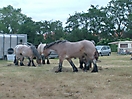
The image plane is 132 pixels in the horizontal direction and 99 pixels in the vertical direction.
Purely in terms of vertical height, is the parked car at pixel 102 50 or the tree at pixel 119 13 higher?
the tree at pixel 119 13

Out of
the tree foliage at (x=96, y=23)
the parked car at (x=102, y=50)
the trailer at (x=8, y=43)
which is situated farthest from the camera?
the tree foliage at (x=96, y=23)

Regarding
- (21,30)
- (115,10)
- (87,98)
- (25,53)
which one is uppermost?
(115,10)

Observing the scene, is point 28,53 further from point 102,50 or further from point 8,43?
point 102,50

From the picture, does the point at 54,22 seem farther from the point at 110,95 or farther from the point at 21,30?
the point at 110,95

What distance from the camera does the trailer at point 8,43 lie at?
2388cm

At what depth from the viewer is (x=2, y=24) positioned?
53281 mm

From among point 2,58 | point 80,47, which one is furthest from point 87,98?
point 2,58

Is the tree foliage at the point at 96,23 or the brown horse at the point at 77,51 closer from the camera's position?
the brown horse at the point at 77,51

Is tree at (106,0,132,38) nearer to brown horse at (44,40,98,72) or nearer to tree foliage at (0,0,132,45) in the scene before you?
tree foliage at (0,0,132,45)

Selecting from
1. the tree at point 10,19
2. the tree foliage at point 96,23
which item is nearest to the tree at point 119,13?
the tree foliage at point 96,23

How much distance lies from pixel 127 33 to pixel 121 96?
49.8 m

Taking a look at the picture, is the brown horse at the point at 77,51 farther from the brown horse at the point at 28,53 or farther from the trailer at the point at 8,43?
the trailer at the point at 8,43

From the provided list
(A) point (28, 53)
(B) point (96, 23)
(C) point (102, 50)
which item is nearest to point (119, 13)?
(B) point (96, 23)

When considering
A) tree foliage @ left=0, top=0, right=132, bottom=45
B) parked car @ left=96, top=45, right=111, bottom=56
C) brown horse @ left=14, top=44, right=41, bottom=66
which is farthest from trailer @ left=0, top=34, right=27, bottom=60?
tree foliage @ left=0, top=0, right=132, bottom=45
